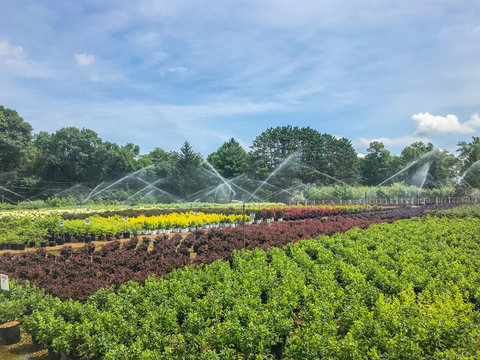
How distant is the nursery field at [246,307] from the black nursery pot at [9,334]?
0.51 ft

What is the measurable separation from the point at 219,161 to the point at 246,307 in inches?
2137

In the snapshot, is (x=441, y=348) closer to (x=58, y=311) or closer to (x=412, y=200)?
(x=58, y=311)

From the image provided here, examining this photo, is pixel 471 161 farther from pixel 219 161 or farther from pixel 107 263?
pixel 107 263

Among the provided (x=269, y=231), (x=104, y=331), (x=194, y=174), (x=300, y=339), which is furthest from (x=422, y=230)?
(x=194, y=174)

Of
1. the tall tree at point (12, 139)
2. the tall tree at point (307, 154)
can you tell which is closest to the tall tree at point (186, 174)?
the tall tree at point (307, 154)

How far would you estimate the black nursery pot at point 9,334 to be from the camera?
18.7ft

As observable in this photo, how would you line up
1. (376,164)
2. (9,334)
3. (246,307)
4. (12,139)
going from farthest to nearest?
1. (376,164)
2. (12,139)
3. (9,334)
4. (246,307)

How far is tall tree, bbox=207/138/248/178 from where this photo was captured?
Answer: 189 feet

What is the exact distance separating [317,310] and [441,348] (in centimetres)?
168

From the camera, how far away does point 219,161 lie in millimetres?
59219

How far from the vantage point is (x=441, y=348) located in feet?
15.1

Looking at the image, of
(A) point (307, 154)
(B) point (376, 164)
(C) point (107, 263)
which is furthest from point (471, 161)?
(C) point (107, 263)

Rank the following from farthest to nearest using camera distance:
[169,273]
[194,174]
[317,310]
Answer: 1. [194,174]
2. [169,273]
3. [317,310]

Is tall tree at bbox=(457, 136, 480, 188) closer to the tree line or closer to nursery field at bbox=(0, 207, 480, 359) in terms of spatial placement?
the tree line
